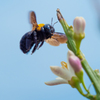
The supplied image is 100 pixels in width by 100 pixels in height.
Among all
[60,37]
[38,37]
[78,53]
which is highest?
[38,37]

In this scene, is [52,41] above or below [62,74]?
above

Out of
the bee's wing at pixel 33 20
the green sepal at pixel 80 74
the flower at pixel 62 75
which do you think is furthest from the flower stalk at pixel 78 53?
the bee's wing at pixel 33 20

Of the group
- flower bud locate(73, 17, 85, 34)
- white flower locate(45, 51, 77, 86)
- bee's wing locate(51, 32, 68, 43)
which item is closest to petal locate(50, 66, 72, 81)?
white flower locate(45, 51, 77, 86)

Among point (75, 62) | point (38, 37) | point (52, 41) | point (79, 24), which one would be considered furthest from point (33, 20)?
point (75, 62)

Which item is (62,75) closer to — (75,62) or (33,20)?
(75,62)

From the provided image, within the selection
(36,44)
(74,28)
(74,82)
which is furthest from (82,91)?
(36,44)

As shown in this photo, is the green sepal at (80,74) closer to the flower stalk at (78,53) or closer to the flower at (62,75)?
the flower stalk at (78,53)

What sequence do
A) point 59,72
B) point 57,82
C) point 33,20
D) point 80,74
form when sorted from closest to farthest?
point 80,74 < point 59,72 < point 57,82 < point 33,20
